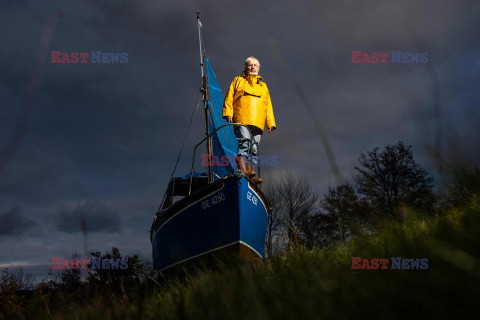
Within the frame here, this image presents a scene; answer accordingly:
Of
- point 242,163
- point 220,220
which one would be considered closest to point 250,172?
point 242,163

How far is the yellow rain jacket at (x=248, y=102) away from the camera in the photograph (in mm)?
6125

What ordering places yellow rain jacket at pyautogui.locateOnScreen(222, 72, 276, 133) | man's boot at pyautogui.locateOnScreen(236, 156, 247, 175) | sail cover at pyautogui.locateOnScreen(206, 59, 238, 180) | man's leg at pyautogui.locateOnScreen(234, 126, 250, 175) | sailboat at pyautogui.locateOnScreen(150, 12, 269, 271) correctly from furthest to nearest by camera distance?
sail cover at pyautogui.locateOnScreen(206, 59, 238, 180)
yellow rain jacket at pyautogui.locateOnScreen(222, 72, 276, 133)
man's leg at pyautogui.locateOnScreen(234, 126, 250, 175)
man's boot at pyautogui.locateOnScreen(236, 156, 247, 175)
sailboat at pyautogui.locateOnScreen(150, 12, 269, 271)

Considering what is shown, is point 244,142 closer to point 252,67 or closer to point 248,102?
point 248,102

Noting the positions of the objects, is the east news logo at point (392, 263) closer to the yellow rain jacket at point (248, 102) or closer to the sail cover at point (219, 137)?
the yellow rain jacket at point (248, 102)

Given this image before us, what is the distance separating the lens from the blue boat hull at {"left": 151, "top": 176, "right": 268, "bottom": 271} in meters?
5.33

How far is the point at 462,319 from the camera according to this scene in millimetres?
995

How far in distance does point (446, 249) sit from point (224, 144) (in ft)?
47.9

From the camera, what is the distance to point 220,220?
217 inches

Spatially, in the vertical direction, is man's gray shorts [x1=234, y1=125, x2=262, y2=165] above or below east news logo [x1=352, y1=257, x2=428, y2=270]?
above

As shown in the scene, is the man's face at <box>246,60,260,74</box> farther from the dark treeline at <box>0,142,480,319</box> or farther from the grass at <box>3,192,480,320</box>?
the grass at <box>3,192,480,320</box>

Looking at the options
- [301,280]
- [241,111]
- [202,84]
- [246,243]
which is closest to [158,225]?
[246,243]

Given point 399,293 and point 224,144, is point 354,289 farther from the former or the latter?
point 224,144

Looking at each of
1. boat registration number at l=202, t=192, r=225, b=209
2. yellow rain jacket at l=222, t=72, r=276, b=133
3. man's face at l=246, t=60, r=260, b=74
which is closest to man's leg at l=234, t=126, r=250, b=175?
yellow rain jacket at l=222, t=72, r=276, b=133

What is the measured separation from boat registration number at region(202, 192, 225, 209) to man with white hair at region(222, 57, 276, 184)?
0.67 meters
